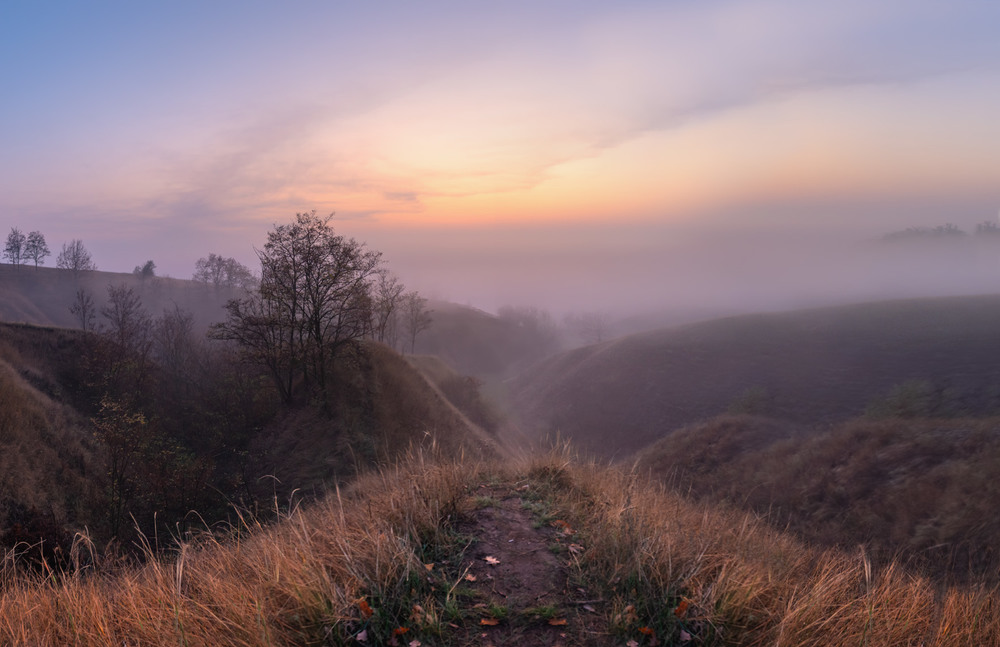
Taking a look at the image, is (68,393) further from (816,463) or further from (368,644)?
(816,463)

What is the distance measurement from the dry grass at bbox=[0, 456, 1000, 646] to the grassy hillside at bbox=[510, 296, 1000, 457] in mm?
28049

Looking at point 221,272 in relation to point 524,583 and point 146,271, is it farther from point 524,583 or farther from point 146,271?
point 524,583

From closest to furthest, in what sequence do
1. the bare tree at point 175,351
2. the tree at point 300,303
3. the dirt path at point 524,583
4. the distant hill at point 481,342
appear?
the dirt path at point 524,583
the tree at point 300,303
the bare tree at point 175,351
the distant hill at point 481,342

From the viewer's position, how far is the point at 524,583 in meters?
4.88

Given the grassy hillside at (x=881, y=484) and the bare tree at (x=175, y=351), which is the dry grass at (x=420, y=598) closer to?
the grassy hillside at (x=881, y=484)

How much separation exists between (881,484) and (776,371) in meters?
27.2

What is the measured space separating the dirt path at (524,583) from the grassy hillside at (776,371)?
96.1 feet

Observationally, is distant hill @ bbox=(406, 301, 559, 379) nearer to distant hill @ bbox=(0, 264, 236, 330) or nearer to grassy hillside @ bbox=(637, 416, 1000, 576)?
distant hill @ bbox=(0, 264, 236, 330)

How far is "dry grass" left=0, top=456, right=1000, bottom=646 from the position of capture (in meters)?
3.98

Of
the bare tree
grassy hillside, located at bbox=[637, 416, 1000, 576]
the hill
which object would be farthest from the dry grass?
the bare tree

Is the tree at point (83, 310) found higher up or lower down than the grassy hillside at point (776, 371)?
higher up

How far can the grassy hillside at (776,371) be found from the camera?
34.3 metres

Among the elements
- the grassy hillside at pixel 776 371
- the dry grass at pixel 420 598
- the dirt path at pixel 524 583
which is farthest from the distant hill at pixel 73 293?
the dirt path at pixel 524 583

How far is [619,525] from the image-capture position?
17.7 ft
